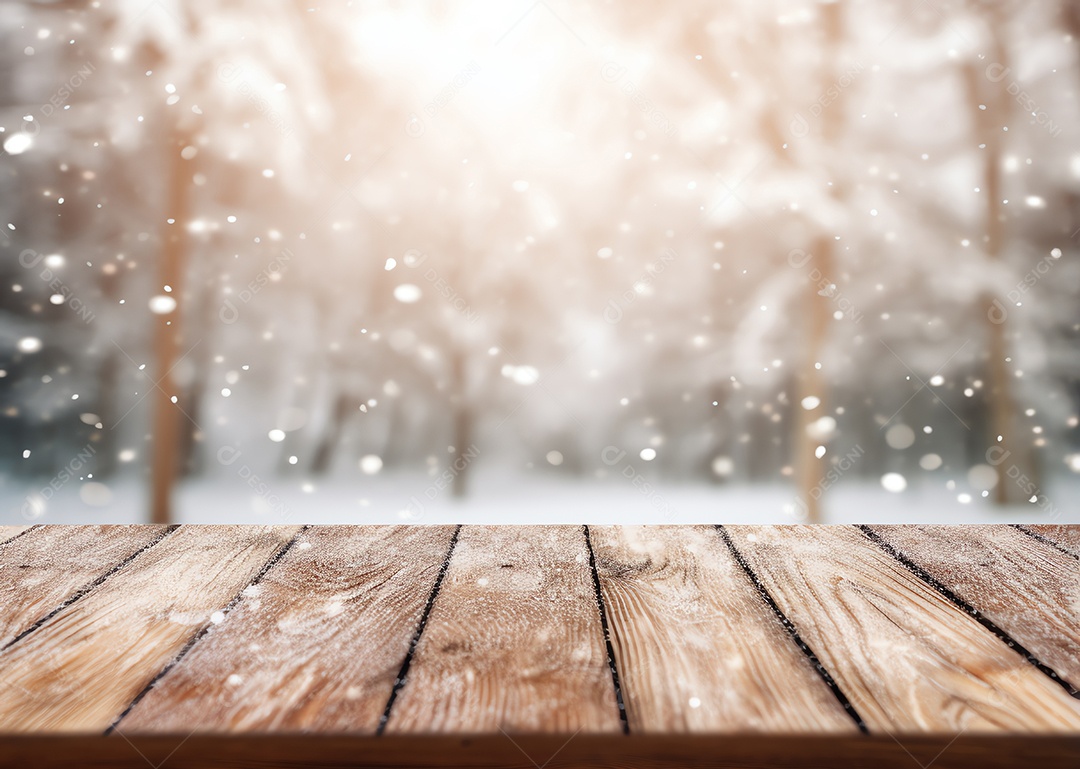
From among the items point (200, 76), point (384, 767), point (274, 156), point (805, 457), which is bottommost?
point (384, 767)

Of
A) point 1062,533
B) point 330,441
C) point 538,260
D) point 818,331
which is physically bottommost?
point 1062,533

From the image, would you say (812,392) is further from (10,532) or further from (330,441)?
(10,532)

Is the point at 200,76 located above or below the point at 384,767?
above

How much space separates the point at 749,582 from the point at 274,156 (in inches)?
32.4

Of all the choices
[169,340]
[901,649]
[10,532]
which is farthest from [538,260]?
[10,532]

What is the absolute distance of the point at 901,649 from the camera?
1.99 ft

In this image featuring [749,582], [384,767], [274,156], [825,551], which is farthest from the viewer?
[274,156]

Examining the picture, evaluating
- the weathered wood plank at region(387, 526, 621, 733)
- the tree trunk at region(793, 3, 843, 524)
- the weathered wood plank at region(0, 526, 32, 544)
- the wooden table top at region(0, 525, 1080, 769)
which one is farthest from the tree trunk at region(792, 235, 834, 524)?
the weathered wood plank at region(0, 526, 32, 544)

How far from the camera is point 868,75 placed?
0.97m

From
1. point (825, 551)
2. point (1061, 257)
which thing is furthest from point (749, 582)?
point (1061, 257)

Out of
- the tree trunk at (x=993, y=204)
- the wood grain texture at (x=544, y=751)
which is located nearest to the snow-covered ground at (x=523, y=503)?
the tree trunk at (x=993, y=204)

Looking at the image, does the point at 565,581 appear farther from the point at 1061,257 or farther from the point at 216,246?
the point at 1061,257

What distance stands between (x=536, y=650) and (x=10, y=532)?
2.59ft

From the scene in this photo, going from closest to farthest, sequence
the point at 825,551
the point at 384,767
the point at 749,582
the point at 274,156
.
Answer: the point at 384,767, the point at 749,582, the point at 825,551, the point at 274,156
